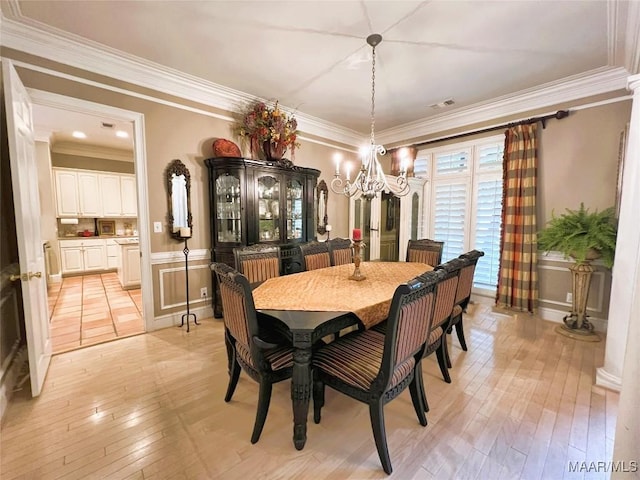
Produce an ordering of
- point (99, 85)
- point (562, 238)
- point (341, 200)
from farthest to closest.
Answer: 1. point (341, 200)
2. point (562, 238)
3. point (99, 85)

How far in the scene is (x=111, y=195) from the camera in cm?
597

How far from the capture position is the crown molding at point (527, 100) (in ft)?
9.50

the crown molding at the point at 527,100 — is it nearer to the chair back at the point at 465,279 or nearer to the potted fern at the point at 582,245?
the potted fern at the point at 582,245

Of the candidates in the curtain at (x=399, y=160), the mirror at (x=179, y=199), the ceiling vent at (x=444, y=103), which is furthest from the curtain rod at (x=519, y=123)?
the mirror at (x=179, y=199)

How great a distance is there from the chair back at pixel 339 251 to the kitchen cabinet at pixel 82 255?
18.1ft

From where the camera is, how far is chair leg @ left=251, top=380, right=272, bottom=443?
5.02 ft

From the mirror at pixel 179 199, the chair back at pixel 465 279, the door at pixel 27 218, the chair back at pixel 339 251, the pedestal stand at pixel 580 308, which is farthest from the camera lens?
the chair back at pixel 339 251

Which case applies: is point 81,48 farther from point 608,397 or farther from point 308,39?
point 608,397

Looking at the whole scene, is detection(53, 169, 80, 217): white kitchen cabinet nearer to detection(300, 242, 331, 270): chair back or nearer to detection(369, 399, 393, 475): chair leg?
detection(300, 242, 331, 270): chair back

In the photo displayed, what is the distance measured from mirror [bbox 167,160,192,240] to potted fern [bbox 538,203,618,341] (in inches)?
160

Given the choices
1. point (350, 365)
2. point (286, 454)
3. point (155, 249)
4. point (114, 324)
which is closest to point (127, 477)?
point (286, 454)

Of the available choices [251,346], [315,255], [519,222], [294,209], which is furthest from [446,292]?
[294,209]

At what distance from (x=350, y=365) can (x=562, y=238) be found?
289 cm

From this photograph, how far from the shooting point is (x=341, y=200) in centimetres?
499
